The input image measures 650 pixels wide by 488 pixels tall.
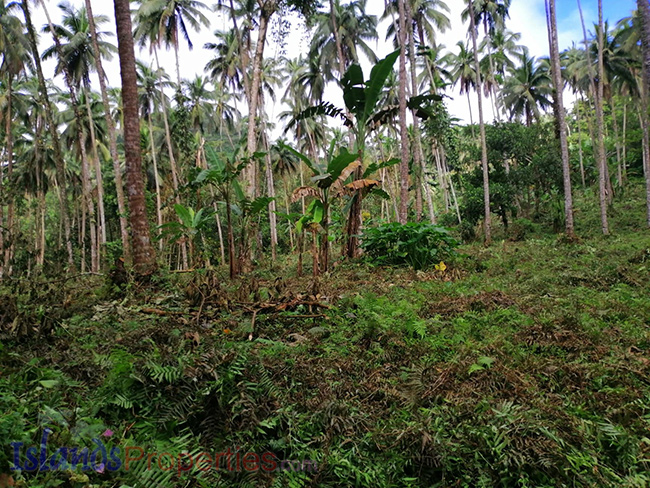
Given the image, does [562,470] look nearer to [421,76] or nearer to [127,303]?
[127,303]

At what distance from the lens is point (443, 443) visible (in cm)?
222

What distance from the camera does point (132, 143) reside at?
691cm

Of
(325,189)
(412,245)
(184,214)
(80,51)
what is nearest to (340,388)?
(325,189)

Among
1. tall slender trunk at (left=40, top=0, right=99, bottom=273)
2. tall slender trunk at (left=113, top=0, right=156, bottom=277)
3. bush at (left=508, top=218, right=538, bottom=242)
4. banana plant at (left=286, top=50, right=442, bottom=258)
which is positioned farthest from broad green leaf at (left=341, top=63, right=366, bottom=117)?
tall slender trunk at (left=40, top=0, right=99, bottom=273)

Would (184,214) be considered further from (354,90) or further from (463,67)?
(463,67)

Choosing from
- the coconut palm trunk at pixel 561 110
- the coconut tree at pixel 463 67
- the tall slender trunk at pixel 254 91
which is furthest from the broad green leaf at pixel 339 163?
the coconut tree at pixel 463 67

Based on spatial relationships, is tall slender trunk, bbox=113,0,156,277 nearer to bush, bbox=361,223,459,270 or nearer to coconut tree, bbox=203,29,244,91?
bush, bbox=361,223,459,270

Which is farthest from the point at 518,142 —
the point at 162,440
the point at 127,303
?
the point at 162,440

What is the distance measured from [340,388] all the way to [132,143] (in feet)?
19.9

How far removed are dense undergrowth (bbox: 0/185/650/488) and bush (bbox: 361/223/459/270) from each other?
4.05 m

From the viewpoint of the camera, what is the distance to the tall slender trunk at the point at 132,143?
6742mm

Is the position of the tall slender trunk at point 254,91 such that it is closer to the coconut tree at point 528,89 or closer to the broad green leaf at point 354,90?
the broad green leaf at point 354,90

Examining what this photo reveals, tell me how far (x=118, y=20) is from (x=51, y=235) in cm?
3391

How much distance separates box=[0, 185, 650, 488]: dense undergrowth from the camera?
2.08 meters
